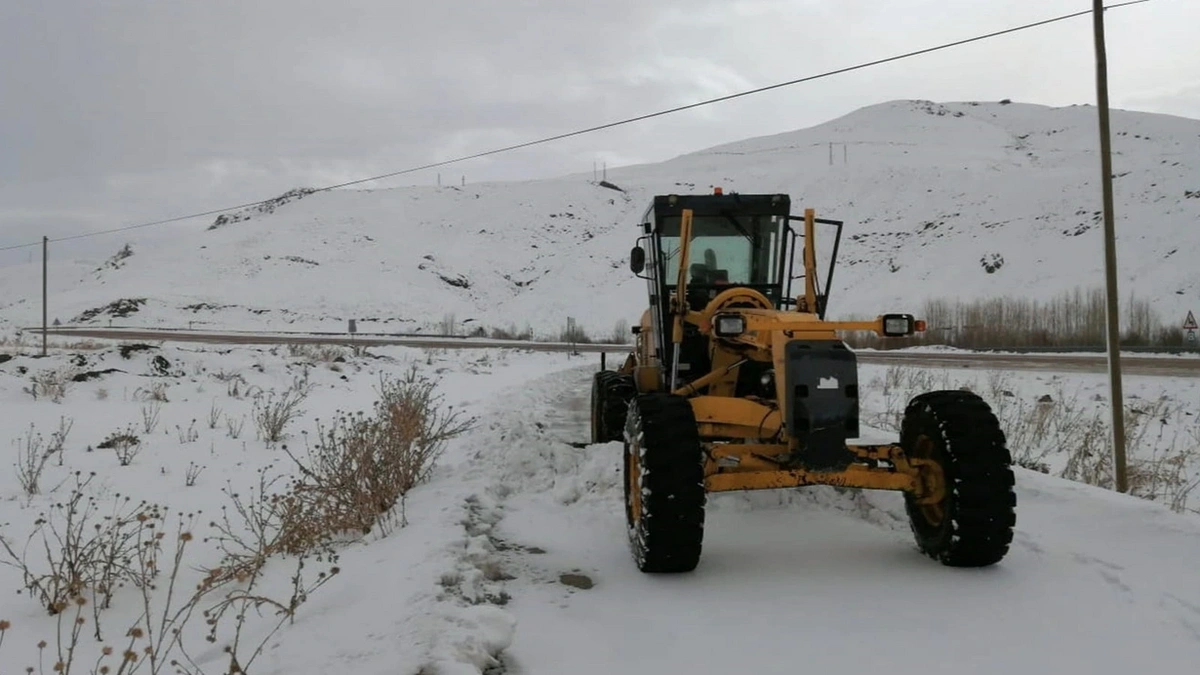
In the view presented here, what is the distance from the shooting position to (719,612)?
12.8 ft

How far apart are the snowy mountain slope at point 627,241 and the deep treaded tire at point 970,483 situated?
3626cm

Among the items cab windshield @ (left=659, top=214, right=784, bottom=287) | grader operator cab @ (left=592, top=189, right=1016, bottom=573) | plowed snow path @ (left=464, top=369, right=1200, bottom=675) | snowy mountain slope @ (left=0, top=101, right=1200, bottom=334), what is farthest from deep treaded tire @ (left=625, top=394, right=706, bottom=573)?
snowy mountain slope @ (left=0, top=101, right=1200, bottom=334)

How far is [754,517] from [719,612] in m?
2.01

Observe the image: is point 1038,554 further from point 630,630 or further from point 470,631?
point 470,631

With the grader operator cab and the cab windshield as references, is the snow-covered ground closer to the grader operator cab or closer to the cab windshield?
the grader operator cab

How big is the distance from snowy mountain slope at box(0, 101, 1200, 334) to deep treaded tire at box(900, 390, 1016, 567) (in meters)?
36.3

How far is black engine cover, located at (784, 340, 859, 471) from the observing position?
14.1 ft

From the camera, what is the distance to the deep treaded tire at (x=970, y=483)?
425 centimetres

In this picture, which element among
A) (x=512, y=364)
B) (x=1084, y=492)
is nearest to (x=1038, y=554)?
(x=1084, y=492)

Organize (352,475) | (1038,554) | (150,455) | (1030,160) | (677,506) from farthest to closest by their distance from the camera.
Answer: (1030,160), (150,455), (352,475), (1038,554), (677,506)

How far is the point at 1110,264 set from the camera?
6.75 meters

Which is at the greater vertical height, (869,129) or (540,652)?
(869,129)

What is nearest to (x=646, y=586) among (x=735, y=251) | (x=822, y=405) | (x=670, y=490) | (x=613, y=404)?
(x=670, y=490)

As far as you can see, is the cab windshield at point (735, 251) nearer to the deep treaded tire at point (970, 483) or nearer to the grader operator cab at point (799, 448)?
the grader operator cab at point (799, 448)
